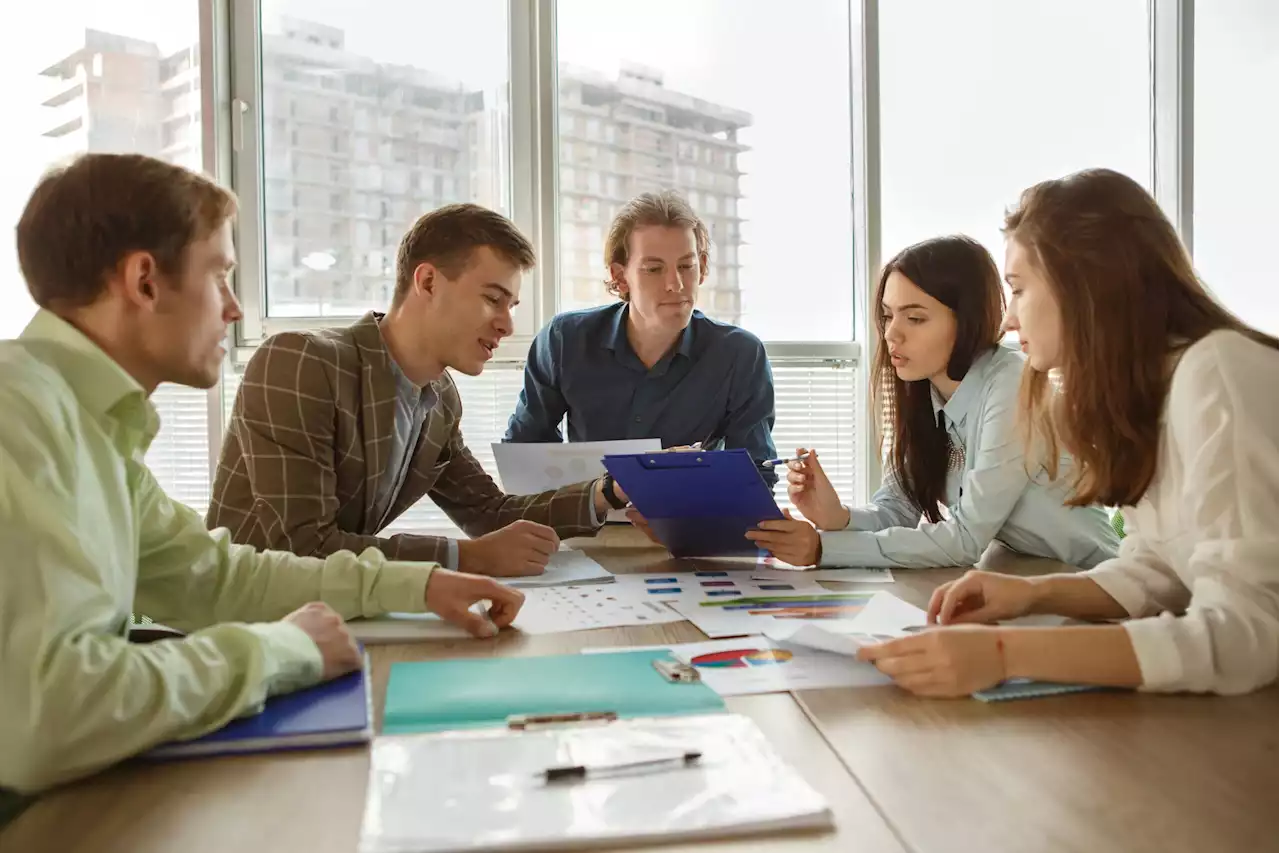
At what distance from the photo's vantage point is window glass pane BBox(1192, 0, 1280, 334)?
3502mm

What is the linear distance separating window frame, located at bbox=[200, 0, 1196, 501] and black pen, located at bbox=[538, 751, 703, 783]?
257 centimetres

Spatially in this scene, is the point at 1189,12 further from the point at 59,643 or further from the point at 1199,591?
the point at 59,643

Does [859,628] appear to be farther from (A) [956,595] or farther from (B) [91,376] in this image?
(B) [91,376]

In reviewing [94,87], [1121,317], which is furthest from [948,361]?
[94,87]

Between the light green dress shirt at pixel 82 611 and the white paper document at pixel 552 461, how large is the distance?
1.03 metres

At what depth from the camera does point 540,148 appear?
327 cm

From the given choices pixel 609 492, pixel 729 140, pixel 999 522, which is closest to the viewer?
pixel 999 522

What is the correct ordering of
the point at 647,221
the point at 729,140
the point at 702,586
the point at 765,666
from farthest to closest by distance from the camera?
the point at 729,140 < the point at 647,221 < the point at 702,586 < the point at 765,666

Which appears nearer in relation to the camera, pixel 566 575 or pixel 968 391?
pixel 566 575

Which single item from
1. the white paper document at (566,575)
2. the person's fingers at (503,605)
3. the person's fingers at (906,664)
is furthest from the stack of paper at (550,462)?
the person's fingers at (906,664)

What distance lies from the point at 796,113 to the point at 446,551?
2318 millimetres

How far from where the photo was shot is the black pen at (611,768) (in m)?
0.76

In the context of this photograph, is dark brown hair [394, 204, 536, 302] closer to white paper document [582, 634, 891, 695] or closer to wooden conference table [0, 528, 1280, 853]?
white paper document [582, 634, 891, 695]

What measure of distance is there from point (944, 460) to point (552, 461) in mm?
817
